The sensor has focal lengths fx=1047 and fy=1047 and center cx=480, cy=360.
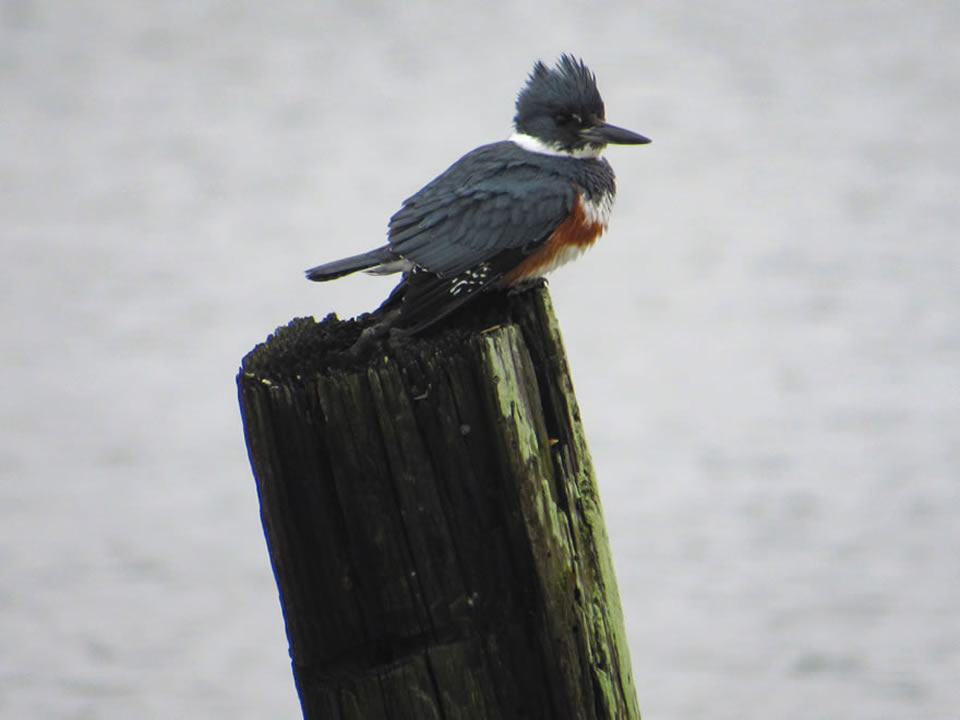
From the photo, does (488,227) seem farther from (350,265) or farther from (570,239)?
→ (350,265)

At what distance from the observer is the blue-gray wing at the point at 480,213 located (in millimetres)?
2809

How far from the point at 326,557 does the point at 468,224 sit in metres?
1.28

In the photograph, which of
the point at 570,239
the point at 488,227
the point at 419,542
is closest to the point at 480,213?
the point at 488,227

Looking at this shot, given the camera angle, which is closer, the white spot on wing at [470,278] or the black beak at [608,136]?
the white spot on wing at [470,278]

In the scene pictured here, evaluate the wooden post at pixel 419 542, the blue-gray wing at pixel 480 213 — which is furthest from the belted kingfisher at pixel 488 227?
the wooden post at pixel 419 542

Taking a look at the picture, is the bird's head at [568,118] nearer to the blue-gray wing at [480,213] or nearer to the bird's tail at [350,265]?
the blue-gray wing at [480,213]

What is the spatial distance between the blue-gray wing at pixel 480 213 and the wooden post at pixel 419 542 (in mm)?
862

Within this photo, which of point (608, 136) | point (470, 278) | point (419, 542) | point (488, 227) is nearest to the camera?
point (419, 542)

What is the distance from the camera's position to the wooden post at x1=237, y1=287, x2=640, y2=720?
1834mm

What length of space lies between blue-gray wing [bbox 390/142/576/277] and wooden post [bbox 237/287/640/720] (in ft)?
2.83

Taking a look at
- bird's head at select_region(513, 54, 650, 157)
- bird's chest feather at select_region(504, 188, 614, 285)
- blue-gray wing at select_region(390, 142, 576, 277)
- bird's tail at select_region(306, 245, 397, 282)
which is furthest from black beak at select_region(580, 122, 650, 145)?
bird's tail at select_region(306, 245, 397, 282)

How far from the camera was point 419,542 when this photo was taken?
1.83 m

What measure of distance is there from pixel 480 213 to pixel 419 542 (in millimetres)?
1297

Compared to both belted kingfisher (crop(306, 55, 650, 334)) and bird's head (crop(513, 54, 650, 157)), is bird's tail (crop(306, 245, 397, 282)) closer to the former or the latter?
belted kingfisher (crop(306, 55, 650, 334))
